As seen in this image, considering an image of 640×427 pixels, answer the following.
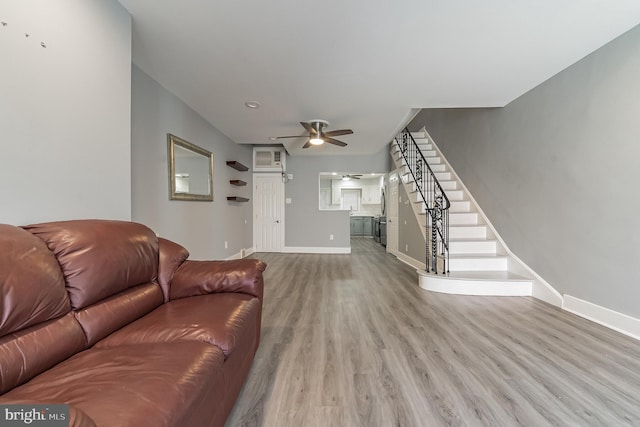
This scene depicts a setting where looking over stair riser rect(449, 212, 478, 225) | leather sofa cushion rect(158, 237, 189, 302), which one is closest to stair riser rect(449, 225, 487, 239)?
stair riser rect(449, 212, 478, 225)

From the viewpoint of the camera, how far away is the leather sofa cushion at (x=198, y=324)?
1.23 m

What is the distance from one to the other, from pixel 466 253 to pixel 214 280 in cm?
370

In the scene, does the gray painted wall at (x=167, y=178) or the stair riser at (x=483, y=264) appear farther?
the stair riser at (x=483, y=264)

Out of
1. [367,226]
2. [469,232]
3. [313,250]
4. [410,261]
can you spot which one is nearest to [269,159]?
[313,250]

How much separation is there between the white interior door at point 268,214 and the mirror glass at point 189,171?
2.37m

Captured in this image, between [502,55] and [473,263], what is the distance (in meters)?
2.61

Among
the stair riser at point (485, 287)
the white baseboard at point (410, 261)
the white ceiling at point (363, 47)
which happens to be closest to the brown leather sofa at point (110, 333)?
the white ceiling at point (363, 47)

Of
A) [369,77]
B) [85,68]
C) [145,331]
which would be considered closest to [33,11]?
[85,68]

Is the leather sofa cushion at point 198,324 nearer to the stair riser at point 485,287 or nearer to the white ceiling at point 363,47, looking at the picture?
the white ceiling at point 363,47

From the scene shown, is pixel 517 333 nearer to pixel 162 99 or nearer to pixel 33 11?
pixel 33 11

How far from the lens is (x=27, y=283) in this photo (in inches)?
39.4

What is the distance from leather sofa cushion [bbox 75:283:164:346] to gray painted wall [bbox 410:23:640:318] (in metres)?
3.75

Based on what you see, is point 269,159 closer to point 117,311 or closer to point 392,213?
point 392,213

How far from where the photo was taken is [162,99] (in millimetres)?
3100
